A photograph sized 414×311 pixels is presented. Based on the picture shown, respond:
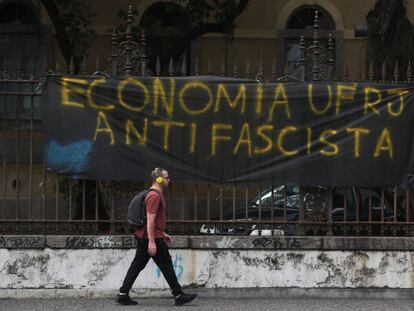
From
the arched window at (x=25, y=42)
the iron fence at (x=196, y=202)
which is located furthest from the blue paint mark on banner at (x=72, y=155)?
the arched window at (x=25, y=42)

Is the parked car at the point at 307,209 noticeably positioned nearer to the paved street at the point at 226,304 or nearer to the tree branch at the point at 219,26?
the paved street at the point at 226,304

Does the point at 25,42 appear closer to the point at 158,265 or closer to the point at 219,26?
the point at 219,26

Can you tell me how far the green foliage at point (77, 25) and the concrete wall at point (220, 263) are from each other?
6.17 metres

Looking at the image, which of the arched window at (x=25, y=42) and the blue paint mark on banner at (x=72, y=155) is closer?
the blue paint mark on banner at (x=72, y=155)

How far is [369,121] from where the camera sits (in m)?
9.04

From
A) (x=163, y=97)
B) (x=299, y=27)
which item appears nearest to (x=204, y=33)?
(x=299, y=27)

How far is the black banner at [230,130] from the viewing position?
352 inches

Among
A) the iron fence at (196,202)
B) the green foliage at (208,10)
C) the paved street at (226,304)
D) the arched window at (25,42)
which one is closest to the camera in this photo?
the paved street at (226,304)

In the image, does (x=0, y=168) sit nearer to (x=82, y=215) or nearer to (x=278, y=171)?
(x=82, y=215)

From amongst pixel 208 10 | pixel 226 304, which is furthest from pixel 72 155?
pixel 208 10

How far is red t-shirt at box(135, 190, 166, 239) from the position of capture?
8078mm

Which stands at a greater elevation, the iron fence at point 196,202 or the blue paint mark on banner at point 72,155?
the blue paint mark on banner at point 72,155

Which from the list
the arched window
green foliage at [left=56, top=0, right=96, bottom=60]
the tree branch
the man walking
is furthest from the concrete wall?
the arched window

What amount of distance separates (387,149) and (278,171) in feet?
4.58
